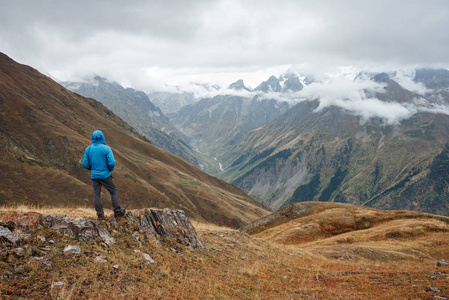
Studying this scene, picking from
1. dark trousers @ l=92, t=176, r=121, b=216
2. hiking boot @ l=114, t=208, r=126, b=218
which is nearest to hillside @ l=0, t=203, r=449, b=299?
hiking boot @ l=114, t=208, r=126, b=218

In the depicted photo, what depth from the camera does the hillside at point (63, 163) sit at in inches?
3098

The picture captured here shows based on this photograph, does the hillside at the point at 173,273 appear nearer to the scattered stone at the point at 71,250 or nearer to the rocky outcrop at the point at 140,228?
the scattered stone at the point at 71,250

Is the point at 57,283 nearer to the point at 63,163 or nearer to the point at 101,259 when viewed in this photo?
the point at 101,259

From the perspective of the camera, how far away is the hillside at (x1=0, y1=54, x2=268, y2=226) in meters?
78.7

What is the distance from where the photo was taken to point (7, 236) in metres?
9.23

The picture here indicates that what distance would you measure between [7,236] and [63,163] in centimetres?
11564

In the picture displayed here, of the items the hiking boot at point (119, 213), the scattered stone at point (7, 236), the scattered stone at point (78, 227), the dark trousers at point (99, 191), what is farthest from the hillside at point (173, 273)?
the dark trousers at point (99, 191)

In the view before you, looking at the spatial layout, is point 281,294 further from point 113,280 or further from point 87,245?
point 87,245

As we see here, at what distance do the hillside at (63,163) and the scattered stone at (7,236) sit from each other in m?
38.6

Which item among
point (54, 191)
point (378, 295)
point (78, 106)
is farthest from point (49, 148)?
point (378, 295)

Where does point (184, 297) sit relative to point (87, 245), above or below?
below

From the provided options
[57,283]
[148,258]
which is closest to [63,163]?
[148,258]

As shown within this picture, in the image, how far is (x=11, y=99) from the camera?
122 meters

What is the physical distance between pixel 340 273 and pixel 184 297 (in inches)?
465
